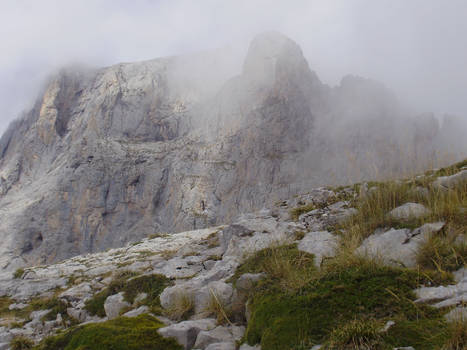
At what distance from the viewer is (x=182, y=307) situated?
505 cm

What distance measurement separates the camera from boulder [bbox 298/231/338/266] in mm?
5070

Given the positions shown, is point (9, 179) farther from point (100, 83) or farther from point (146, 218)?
point (146, 218)

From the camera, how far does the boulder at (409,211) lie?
209 inches

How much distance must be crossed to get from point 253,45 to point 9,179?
62.5 meters

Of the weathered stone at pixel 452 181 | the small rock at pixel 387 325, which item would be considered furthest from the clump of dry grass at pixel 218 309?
the weathered stone at pixel 452 181

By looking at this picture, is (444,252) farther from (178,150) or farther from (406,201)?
(178,150)

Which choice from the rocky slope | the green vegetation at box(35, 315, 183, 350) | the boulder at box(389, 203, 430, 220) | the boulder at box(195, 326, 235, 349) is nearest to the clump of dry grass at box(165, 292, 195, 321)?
the rocky slope

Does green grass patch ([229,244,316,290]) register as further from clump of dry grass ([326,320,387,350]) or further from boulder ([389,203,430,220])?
boulder ([389,203,430,220])

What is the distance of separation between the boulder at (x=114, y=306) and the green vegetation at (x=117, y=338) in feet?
8.21

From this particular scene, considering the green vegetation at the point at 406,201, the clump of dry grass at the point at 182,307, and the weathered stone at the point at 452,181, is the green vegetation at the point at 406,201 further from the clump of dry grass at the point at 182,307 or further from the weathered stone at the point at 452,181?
the clump of dry grass at the point at 182,307

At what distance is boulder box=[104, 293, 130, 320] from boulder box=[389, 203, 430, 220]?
5.36m

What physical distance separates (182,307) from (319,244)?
96.2 inches

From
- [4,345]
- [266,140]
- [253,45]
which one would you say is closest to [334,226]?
[4,345]

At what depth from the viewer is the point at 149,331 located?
12.9 feet
